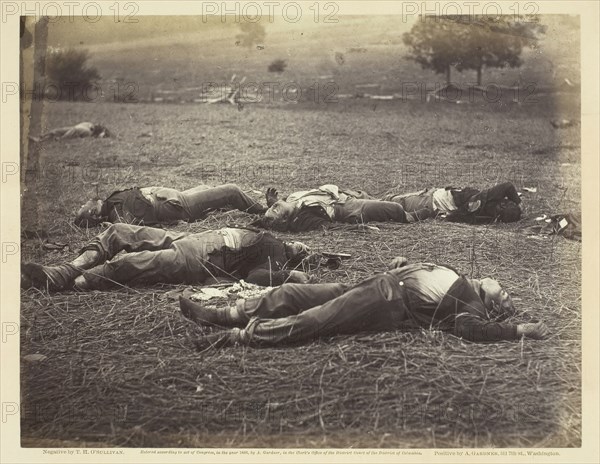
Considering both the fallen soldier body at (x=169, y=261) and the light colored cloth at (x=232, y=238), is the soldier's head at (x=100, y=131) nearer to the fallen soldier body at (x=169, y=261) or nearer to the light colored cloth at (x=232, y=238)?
the fallen soldier body at (x=169, y=261)

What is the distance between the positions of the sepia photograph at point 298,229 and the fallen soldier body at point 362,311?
0.02m

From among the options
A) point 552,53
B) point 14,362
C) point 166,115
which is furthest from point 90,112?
point 552,53

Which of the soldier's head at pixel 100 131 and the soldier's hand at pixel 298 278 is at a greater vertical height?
the soldier's head at pixel 100 131

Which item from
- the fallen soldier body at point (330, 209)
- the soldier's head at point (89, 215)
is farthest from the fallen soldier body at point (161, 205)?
the fallen soldier body at point (330, 209)

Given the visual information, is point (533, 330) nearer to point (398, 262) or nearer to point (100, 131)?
point (398, 262)

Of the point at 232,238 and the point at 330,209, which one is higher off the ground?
the point at 330,209

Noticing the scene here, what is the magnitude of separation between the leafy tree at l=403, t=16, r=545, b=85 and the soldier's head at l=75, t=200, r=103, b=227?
2718 mm

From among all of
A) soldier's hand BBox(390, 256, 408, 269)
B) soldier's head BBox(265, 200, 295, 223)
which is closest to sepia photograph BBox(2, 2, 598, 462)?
soldier's head BBox(265, 200, 295, 223)

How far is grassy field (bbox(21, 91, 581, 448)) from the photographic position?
16.0ft

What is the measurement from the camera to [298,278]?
5.23 metres

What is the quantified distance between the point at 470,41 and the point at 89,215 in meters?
3.25

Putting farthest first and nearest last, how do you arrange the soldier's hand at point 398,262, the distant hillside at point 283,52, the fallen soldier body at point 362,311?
the distant hillside at point 283,52 → the soldier's hand at point 398,262 → the fallen soldier body at point 362,311

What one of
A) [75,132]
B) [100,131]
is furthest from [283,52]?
[75,132]

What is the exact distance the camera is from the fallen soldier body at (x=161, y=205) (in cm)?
577
